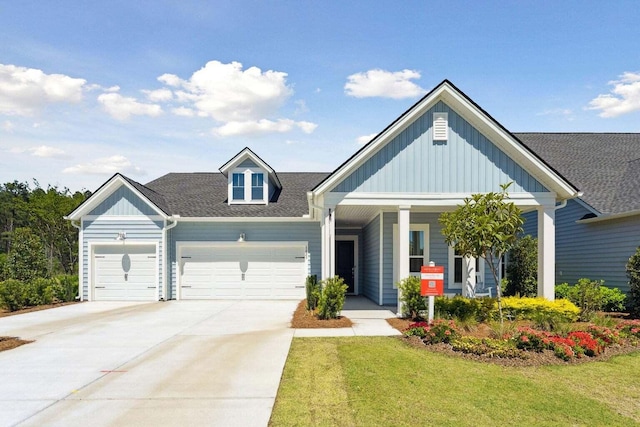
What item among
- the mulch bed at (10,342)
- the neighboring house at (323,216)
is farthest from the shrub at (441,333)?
the mulch bed at (10,342)

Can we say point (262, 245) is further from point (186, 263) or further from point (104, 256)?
point (104, 256)

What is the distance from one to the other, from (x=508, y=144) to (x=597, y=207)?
17.5ft

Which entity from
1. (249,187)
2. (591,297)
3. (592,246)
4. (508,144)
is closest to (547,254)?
(591,297)

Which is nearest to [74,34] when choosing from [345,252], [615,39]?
[345,252]

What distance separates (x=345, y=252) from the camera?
2170 centimetres

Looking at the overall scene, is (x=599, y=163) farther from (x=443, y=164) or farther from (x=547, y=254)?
(x=443, y=164)

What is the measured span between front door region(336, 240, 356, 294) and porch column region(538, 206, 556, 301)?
31.3ft

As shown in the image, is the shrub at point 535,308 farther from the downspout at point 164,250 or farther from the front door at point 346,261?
the downspout at point 164,250

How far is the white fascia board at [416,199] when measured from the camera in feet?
42.4

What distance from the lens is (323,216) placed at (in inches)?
522

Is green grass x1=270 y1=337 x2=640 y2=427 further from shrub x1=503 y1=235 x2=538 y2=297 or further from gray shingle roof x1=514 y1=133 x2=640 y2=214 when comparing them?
gray shingle roof x1=514 y1=133 x2=640 y2=214

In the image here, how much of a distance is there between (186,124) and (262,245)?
6481mm

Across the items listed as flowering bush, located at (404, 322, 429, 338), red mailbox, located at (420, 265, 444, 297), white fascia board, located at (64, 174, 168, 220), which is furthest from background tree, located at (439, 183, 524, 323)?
white fascia board, located at (64, 174, 168, 220)

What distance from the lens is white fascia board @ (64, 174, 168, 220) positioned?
17.9 m
